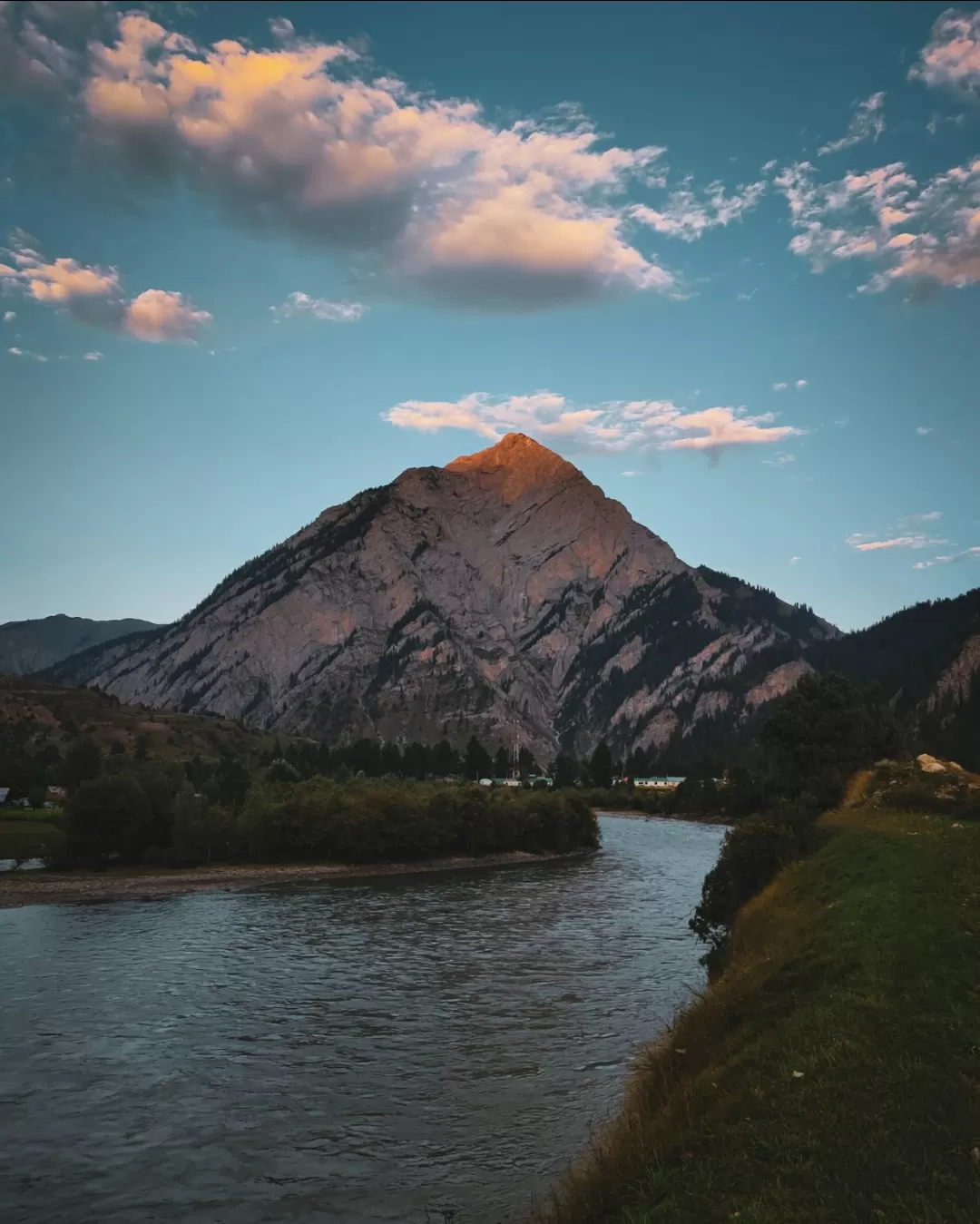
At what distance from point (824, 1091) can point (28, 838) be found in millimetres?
111439

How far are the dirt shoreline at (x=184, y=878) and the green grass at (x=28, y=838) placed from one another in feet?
28.3

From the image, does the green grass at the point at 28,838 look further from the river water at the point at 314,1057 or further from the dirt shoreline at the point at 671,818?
the dirt shoreline at the point at 671,818

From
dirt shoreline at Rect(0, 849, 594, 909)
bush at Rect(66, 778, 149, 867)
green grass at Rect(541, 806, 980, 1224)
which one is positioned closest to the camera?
green grass at Rect(541, 806, 980, 1224)

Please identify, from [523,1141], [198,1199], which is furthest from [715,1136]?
[198,1199]

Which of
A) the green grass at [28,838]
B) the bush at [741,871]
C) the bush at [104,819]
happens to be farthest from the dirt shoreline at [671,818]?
the bush at [741,871]

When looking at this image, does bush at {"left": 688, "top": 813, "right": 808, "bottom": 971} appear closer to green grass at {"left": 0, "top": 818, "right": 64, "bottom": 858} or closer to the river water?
the river water

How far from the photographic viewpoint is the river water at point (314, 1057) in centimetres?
2156

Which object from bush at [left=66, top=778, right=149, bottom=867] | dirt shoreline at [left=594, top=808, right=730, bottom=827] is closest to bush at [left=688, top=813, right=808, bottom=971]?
bush at [left=66, top=778, right=149, bottom=867]

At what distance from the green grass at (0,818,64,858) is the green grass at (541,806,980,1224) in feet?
287

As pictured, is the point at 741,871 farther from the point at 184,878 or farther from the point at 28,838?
the point at 28,838

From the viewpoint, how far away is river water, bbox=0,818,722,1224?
21562 millimetres

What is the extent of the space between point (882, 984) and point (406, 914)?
54216 millimetres

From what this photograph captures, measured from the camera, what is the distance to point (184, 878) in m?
88.4

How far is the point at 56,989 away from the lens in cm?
4266
